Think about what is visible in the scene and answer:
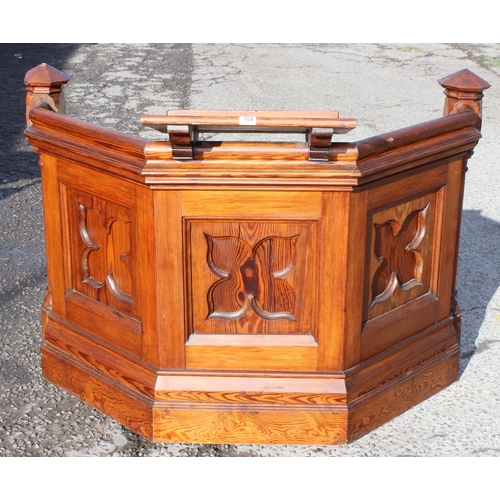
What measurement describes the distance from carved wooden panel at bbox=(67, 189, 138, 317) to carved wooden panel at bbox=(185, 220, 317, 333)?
23cm

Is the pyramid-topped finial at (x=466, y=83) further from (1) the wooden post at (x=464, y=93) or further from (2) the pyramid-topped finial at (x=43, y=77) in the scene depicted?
(2) the pyramid-topped finial at (x=43, y=77)

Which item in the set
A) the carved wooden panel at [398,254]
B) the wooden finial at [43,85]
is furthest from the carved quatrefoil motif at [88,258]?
the carved wooden panel at [398,254]

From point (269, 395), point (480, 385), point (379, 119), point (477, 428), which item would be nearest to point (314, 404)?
point (269, 395)

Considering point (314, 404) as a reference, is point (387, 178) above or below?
above

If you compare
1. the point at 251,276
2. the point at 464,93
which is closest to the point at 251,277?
the point at 251,276

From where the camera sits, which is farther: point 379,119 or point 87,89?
point 87,89

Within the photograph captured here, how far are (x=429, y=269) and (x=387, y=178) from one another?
473 millimetres

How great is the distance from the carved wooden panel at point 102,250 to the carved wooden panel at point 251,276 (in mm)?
231

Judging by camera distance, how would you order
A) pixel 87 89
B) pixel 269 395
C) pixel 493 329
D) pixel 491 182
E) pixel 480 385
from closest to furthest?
pixel 269 395 → pixel 480 385 → pixel 493 329 → pixel 491 182 → pixel 87 89

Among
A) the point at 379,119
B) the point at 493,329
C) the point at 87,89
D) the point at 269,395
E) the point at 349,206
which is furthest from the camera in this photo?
the point at 87,89

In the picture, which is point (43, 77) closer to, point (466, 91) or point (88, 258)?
point (88, 258)

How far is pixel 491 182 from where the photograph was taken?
16.8 ft

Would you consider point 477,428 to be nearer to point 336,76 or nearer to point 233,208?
point 233,208

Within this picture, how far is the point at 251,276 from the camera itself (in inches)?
95.0
